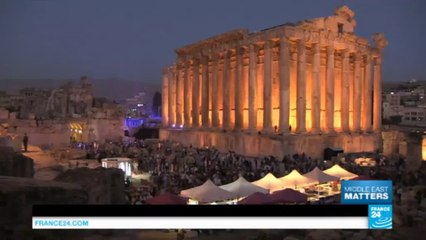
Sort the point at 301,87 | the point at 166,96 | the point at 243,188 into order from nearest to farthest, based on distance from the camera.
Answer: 1. the point at 243,188
2. the point at 301,87
3. the point at 166,96

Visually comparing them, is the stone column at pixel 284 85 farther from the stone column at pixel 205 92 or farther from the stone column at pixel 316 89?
the stone column at pixel 205 92

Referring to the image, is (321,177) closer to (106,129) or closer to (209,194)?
(209,194)

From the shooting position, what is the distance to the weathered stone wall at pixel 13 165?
1248 cm

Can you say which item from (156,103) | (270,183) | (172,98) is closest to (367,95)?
(172,98)

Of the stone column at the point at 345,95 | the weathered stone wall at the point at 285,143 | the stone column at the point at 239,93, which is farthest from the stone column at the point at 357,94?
the stone column at the point at 239,93

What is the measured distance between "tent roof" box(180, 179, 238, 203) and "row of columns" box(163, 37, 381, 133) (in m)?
17.8

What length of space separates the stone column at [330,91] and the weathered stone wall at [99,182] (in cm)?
2631

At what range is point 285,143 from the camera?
31922 mm

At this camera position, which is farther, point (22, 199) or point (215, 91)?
point (215, 91)

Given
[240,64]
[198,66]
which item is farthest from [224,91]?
[198,66]

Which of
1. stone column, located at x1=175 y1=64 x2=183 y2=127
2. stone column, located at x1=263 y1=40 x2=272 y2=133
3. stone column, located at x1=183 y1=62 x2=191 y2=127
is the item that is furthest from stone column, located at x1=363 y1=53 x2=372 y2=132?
stone column, located at x1=175 y1=64 x2=183 y2=127

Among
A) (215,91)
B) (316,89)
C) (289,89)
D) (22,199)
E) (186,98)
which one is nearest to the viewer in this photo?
(22,199)

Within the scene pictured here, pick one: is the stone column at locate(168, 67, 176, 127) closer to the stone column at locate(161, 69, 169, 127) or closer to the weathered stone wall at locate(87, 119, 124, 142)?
the stone column at locate(161, 69, 169, 127)

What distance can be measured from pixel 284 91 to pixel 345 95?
8542 mm
